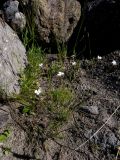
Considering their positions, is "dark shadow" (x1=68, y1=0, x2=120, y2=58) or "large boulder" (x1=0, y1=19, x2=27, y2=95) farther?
"dark shadow" (x1=68, y1=0, x2=120, y2=58)

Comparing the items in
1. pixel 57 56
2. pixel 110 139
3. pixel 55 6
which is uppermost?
pixel 55 6

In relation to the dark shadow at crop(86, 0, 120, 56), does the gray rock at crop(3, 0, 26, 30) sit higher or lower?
higher

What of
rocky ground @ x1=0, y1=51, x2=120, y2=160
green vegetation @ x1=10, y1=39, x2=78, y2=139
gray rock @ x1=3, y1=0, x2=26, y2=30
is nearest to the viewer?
rocky ground @ x1=0, y1=51, x2=120, y2=160

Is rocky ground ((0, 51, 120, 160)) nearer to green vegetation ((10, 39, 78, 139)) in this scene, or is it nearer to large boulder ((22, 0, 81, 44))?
green vegetation ((10, 39, 78, 139))

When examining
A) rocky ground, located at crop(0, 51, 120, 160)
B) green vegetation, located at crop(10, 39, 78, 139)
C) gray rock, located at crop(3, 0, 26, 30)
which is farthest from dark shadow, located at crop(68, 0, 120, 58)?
gray rock, located at crop(3, 0, 26, 30)

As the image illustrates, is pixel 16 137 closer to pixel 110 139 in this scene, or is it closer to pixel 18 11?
pixel 110 139

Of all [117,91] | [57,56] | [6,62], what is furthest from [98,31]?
[6,62]

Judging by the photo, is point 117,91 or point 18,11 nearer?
point 117,91
